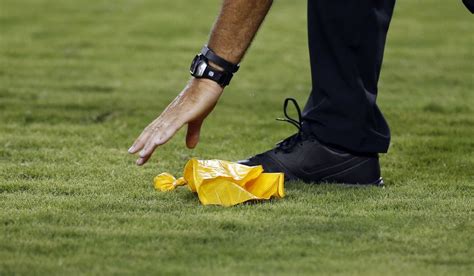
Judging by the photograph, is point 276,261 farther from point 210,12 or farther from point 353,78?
point 210,12

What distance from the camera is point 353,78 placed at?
3.73 m

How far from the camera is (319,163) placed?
3799mm

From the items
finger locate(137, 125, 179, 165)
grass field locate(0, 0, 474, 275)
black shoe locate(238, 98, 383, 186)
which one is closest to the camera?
grass field locate(0, 0, 474, 275)

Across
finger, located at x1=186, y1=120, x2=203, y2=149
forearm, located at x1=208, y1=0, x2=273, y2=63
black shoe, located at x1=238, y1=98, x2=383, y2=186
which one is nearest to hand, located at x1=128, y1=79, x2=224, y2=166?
finger, located at x1=186, y1=120, x2=203, y2=149

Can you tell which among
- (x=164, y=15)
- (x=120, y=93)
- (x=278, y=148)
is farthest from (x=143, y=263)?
(x=164, y=15)

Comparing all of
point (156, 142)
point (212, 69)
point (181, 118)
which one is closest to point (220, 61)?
point (212, 69)

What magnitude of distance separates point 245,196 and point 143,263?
815mm

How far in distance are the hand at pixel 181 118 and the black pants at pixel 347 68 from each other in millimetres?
522

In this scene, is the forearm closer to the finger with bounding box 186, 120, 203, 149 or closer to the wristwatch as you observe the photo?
the wristwatch

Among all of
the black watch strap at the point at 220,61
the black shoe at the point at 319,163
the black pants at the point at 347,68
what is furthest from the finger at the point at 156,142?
the black pants at the point at 347,68

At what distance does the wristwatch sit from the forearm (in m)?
0.02

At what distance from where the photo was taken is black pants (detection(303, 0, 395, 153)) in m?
3.69

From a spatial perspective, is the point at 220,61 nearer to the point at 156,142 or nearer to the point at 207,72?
the point at 207,72

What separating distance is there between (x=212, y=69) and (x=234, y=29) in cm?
16
